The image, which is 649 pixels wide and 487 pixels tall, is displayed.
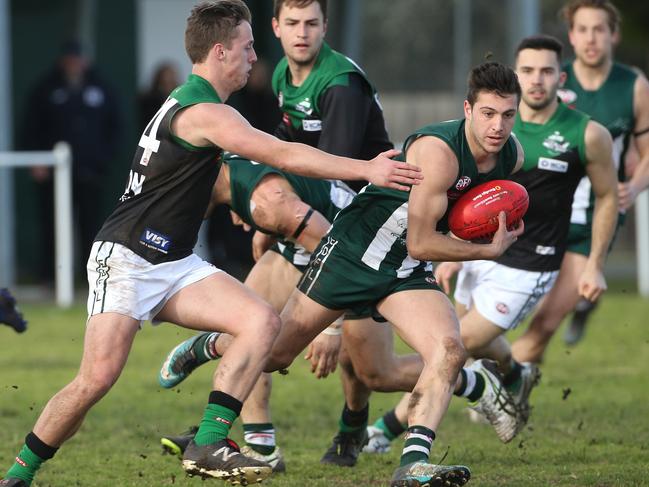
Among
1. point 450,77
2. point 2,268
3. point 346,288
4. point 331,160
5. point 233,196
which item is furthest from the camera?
point 450,77

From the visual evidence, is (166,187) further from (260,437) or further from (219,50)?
(260,437)

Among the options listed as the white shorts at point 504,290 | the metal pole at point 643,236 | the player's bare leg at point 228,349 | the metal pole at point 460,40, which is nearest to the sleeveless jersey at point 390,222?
the player's bare leg at point 228,349

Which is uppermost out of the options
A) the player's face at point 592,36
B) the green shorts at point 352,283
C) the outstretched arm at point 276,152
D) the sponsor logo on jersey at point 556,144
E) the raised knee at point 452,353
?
the player's face at point 592,36

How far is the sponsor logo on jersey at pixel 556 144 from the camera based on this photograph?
7988 mm

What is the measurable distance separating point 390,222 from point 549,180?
1900mm

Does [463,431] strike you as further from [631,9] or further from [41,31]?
[631,9]

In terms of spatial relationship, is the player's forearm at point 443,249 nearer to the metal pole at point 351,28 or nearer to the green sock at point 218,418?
the green sock at point 218,418

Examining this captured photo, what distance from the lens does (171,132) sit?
19.8ft

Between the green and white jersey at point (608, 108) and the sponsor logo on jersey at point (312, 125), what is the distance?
2.36m

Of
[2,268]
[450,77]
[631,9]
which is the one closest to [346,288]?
[2,268]

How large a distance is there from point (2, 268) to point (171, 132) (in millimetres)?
9290

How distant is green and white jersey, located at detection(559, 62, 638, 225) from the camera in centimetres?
905

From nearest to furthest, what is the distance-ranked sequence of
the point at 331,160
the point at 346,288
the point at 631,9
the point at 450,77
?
1. the point at 331,160
2. the point at 346,288
3. the point at 450,77
4. the point at 631,9

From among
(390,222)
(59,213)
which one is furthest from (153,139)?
(59,213)
